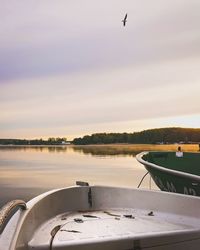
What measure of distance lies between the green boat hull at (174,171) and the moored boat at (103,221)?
1080mm

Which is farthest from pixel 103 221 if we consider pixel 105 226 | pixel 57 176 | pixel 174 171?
pixel 57 176

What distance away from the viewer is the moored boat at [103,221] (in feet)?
12.9

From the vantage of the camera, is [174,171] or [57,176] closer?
A: [174,171]

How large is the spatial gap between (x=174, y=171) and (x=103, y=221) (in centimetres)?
243

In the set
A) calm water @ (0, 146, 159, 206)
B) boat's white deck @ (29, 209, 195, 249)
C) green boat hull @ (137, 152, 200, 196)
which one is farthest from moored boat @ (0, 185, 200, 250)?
calm water @ (0, 146, 159, 206)

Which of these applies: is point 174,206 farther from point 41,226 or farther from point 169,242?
point 41,226

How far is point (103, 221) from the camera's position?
505 cm

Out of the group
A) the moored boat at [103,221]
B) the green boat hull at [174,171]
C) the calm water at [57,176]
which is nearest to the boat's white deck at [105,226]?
the moored boat at [103,221]

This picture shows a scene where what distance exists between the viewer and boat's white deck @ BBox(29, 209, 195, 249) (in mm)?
4082

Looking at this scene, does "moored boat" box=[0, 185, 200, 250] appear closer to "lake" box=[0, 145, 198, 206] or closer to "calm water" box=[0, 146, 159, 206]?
"lake" box=[0, 145, 198, 206]

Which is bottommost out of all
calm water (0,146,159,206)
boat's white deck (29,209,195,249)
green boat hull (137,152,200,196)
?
calm water (0,146,159,206)

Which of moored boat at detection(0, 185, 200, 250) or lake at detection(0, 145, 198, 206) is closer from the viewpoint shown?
moored boat at detection(0, 185, 200, 250)

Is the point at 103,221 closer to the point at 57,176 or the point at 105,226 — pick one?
the point at 105,226

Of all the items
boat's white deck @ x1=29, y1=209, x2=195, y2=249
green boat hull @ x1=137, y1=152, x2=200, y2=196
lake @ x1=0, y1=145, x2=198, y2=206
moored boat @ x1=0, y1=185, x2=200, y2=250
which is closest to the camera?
moored boat @ x1=0, y1=185, x2=200, y2=250
